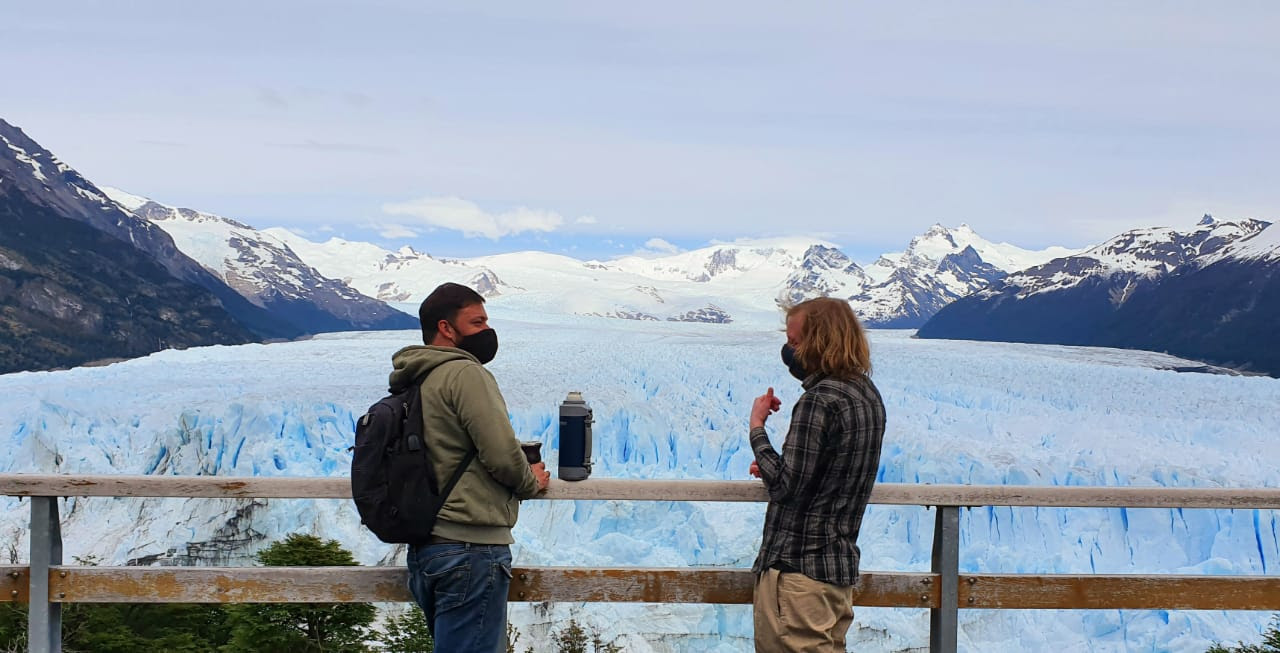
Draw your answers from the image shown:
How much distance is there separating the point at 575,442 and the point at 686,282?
122516mm

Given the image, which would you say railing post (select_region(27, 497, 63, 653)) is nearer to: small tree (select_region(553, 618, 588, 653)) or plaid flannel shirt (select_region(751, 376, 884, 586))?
plaid flannel shirt (select_region(751, 376, 884, 586))

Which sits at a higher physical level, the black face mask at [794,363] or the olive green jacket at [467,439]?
the black face mask at [794,363]

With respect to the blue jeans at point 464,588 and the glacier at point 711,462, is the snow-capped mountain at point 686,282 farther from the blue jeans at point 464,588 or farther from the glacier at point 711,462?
the blue jeans at point 464,588

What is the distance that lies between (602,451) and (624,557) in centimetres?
378

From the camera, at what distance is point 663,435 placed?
17.5 meters

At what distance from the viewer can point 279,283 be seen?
56281mm

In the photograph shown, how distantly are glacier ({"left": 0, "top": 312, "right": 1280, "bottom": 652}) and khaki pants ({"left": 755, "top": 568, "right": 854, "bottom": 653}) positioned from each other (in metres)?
8.09

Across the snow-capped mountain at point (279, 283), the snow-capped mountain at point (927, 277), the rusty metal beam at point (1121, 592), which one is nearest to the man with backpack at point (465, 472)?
the rusty metal beam at point (1121, 592)

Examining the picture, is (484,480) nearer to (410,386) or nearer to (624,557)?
(410,386)

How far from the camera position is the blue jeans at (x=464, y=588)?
300 centimetres

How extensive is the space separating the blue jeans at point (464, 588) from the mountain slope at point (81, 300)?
115ft

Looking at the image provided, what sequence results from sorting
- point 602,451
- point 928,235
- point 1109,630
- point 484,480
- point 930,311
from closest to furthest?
point 484,480
point 1109,630
point 602,451
point 930,311
point 928,235

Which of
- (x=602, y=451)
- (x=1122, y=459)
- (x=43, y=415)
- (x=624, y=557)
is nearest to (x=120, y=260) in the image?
(x=43, y=415)

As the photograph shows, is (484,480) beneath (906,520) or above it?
above
